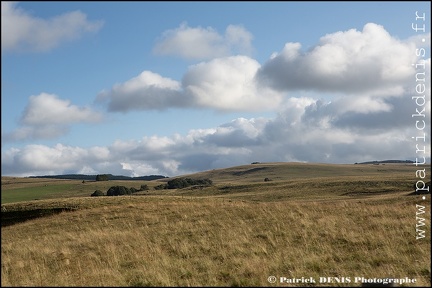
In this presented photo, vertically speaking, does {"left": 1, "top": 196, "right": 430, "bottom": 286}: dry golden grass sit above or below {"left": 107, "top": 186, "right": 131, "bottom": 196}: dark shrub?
above

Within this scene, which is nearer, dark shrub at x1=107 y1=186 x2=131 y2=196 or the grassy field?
the grassy field

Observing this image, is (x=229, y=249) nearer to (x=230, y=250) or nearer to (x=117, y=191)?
(x=230, y=250)

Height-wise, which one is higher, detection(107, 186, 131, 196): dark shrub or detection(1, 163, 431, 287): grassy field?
detection(1, 163, 431, 287): grassy field

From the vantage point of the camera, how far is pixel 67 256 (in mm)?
17938

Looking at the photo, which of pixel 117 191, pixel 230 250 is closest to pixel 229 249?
pixel 230 250

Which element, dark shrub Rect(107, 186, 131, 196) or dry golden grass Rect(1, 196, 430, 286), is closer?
dry golden grass Rect(1, 196, 430, 286)

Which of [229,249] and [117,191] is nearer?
[229,249]

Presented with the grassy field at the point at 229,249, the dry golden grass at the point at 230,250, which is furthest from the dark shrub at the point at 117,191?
the dry golden grass at the point at 230,250

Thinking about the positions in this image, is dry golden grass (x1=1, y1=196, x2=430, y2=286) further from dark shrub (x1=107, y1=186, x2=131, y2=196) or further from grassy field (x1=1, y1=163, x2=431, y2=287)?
dark shrub (x1=107, y1=186, x2=131, y2=196)

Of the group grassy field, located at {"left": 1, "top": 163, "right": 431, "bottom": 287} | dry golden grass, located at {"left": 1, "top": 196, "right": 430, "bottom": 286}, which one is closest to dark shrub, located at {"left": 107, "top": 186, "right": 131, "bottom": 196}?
grassy field, located at {"left": 1, "top": 163, "right": 431, "bottom": 287}

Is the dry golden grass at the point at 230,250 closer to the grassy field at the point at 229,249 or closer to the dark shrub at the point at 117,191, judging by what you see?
the grassy field at the point at 229,249

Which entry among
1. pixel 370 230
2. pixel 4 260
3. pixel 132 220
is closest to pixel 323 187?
pixel 132 220

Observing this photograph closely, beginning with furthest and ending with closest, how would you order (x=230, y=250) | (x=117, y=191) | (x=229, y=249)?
(x=117, y=191), (x=229, y=249), (x=230, y=250)

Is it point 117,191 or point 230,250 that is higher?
point 230,250
